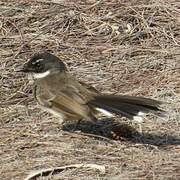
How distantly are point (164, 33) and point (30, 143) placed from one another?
3212 millimetres

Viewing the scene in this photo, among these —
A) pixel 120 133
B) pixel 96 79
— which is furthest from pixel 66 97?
pixel 96 79

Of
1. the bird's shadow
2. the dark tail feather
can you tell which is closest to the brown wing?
the dark tail feather

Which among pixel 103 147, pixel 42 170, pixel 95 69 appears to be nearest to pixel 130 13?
pixel 95 69

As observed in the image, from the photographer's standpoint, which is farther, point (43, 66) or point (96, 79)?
point (96, 79)

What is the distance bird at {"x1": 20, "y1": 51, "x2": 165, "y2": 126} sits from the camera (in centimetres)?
659

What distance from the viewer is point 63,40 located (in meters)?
9.21

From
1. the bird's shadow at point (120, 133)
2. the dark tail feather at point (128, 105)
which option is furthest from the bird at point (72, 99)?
the bird's shadow at point (120, 133)

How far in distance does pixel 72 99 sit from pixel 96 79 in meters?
1.32

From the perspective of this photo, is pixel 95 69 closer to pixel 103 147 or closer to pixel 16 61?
pixel 16 61

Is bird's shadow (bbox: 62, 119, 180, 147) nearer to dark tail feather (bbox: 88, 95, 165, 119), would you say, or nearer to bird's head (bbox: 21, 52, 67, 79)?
dark tail feather (bbox: 88, 95, 165, 119)

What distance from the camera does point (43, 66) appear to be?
24.8 feet

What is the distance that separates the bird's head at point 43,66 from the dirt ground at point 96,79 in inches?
14.4

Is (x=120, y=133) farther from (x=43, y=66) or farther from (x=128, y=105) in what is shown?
(x=43, y=66)

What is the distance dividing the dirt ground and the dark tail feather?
1.07ft
